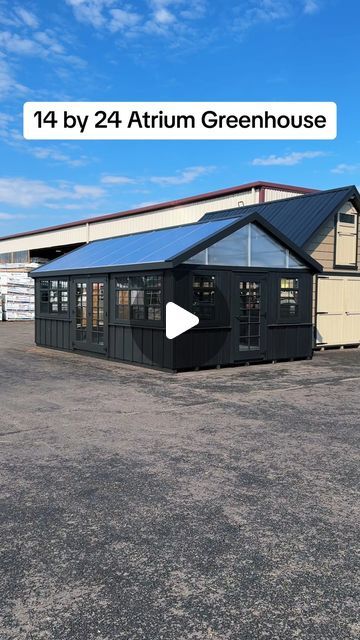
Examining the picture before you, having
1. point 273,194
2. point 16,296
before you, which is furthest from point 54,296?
point 273,194

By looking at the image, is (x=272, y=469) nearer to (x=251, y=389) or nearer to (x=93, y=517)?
(x=93, y=517)

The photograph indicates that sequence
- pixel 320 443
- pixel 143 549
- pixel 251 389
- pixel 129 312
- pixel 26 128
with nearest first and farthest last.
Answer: pixel 143 549 → pixel 320 443 → pixel 251 389 → pixel 26 128 → pixel 129 312

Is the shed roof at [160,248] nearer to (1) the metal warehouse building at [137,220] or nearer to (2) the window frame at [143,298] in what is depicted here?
(2) the window frame at [143,298]

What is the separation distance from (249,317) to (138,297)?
2897 millimetres

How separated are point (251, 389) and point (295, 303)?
5.17 m

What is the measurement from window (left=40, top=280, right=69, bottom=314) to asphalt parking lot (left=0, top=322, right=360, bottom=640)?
8187mm

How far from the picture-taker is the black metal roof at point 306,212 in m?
17.0

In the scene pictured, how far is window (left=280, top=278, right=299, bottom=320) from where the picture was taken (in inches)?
555

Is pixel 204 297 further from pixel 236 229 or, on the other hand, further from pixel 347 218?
pixel 347 218

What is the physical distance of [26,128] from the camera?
1077cm

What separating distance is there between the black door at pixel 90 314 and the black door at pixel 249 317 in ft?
12.0

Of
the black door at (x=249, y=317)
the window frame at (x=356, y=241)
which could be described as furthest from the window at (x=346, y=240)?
the black door at (x=249, y=317)

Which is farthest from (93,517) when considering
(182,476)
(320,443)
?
(320,443)

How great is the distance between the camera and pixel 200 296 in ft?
40.5
